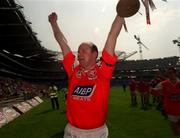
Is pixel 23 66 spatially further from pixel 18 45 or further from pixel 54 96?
pixel 54 96

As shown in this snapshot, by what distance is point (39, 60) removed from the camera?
339 feet

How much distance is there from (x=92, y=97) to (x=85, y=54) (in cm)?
54

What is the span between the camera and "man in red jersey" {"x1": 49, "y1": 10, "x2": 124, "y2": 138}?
4.61 m

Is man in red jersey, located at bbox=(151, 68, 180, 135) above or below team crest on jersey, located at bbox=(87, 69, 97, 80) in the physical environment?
below

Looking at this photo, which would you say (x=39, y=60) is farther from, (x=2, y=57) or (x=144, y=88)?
(x=144, y=88)

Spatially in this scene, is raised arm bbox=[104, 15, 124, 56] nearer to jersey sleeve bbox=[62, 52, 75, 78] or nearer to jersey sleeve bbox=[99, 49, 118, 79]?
jersey sleeve bbox=[99, 49, 118, 79]

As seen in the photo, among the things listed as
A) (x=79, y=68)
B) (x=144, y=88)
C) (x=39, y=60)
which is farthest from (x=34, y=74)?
(x=79, y=68)

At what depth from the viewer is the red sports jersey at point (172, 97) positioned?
9594 millimetres

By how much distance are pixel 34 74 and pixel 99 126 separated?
94720 millimetres

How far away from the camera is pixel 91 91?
4.64 metres

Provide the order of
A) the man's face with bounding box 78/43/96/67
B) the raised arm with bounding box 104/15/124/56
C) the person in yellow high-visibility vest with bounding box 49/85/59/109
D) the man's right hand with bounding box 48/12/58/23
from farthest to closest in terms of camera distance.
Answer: the person in yellow high-visibility vest with bounding box 49/85/59/109 < the man's right hand with bounding box 48/12/58/23 < the man's face with bounding box 78/43/96/67 < the raised arm with bounding box 104/15/124/56

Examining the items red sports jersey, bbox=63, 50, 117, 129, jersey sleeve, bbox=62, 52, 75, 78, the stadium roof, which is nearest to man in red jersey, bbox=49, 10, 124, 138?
red sports jersey, bbox=63, 50, 117, 129

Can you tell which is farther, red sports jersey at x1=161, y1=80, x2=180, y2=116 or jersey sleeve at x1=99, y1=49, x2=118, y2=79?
red sports jersey at x1=161, y1=80, x2=180, y2=116

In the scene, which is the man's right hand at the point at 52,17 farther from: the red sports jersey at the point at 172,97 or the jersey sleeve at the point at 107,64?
the red sports jersey at the point at 172,97
